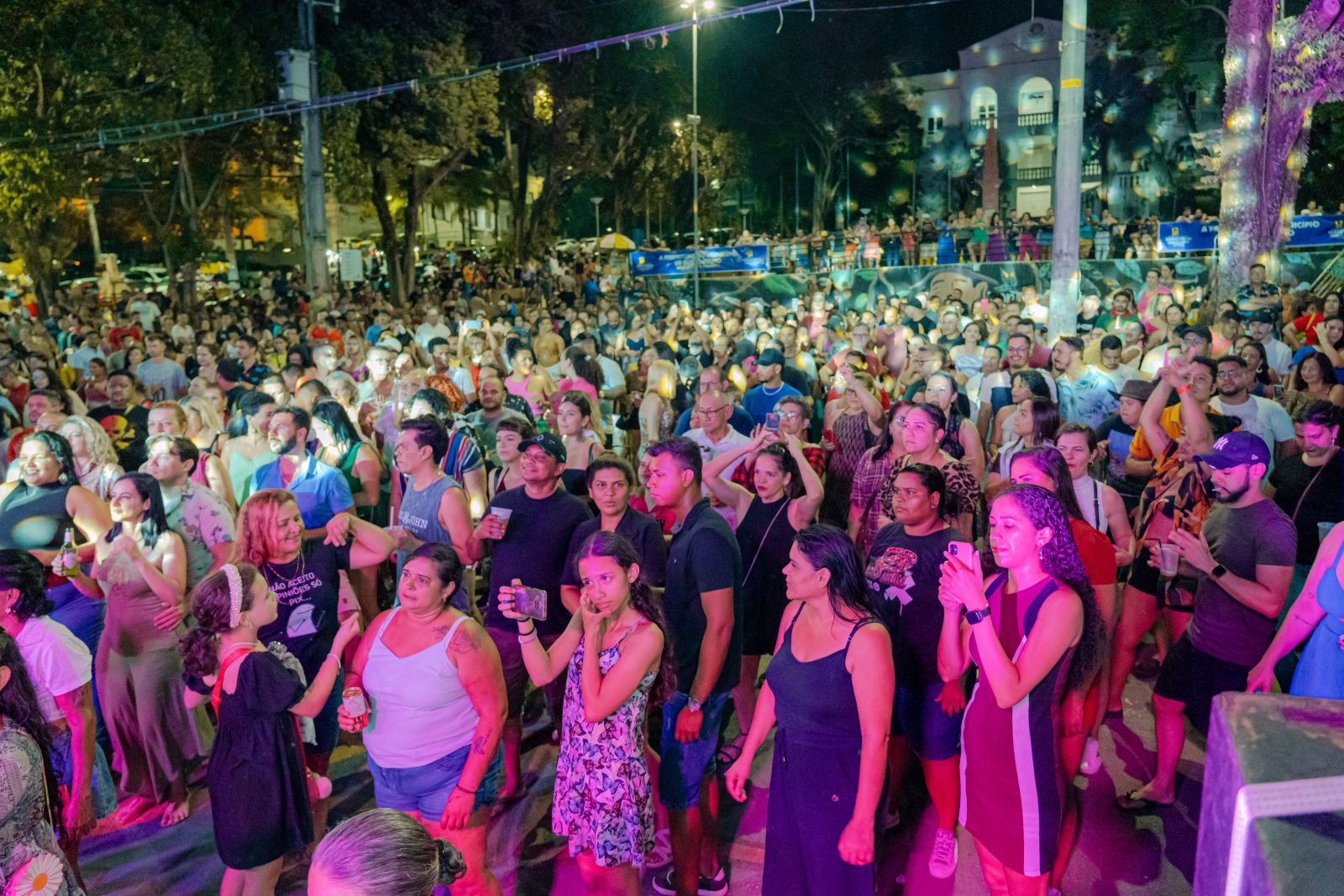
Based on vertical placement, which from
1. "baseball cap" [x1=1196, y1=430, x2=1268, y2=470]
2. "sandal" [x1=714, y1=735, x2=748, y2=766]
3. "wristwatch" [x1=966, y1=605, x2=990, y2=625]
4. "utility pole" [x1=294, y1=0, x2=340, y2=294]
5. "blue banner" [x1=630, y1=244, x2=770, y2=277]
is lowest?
"sandal" [x1=714, y1=735, x2=748, y2=766]

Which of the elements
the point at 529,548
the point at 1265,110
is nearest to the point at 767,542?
the point at 529,548

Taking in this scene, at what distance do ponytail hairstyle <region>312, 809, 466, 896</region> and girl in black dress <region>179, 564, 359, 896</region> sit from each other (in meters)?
1.33

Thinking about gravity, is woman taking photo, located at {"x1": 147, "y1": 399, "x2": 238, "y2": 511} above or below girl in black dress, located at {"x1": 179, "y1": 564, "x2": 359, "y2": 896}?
above

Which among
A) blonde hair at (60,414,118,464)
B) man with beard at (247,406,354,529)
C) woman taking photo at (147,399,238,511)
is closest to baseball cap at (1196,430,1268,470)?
man with beard at (247,406,354,529)

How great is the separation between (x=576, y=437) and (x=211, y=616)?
9.80ft

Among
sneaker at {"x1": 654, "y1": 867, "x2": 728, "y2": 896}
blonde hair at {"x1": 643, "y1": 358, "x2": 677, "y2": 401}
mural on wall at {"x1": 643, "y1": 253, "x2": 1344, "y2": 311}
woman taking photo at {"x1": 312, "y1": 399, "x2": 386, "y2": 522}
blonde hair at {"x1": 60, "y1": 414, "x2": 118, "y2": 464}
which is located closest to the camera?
sneaker at {"x1": 654, "y1": 867, "x2": 728, "y2": 896}

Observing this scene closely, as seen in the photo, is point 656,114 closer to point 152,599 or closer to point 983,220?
point 983,220

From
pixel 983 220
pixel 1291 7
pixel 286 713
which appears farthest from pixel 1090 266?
pixel 286 713

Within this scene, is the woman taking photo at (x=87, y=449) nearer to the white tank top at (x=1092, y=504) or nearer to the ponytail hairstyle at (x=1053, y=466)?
the ponytail hairstyle at (x=1053, y=466)

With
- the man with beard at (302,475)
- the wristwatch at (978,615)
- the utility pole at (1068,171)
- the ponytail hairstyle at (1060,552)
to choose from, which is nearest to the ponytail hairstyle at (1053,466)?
the ponytail hairstyle at (1060,552)

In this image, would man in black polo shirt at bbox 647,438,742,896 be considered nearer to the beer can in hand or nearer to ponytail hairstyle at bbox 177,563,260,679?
the beer can in hand

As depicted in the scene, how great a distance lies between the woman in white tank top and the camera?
453 cm

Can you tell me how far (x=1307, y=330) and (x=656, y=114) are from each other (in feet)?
83.5

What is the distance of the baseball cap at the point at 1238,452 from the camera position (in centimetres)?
369
